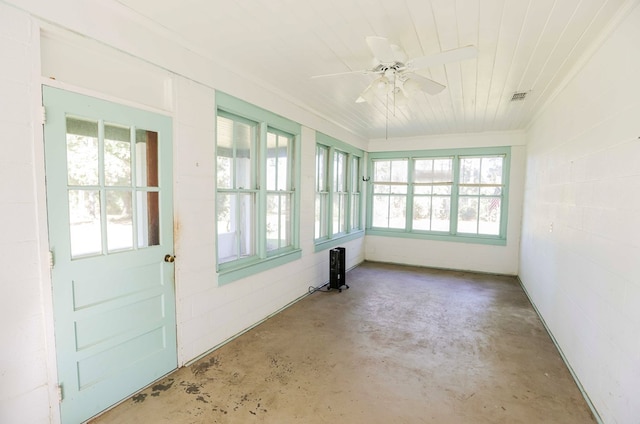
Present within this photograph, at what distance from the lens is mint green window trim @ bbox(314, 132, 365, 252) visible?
5.09 metres

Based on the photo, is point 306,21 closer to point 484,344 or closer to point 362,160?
point 484,344

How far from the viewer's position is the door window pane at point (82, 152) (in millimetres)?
1920

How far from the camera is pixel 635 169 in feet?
6.02

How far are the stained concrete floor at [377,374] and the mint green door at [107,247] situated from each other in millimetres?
291

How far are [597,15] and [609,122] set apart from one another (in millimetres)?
703

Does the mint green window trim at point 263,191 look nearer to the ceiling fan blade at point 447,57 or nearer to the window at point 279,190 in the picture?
the window at point 279,190

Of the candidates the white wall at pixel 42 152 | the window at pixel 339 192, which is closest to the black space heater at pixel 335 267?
the window at pixel 339 192

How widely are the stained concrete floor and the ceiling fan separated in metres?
2.38

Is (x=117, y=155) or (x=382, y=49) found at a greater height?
(x=382, y=49)

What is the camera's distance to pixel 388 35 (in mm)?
2332

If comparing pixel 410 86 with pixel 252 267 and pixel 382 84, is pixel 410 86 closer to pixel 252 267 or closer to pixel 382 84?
pixel 382 84

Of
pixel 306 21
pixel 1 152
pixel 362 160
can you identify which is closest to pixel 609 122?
pixel 306 21

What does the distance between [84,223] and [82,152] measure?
45 centimetres

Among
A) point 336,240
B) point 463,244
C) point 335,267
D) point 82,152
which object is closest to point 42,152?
point 82,152
